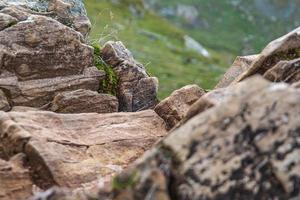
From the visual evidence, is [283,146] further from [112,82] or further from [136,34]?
[136,34]

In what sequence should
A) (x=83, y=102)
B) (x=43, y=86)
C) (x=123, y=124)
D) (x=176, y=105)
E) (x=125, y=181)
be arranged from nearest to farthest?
1. (x=125, y=181)
2. (x=123, y=124)
3. (x=176, y=105)
4. (x=43, y=86)
5. (x=83, y=102)

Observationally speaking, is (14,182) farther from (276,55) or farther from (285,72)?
(276,55)

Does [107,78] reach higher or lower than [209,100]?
lower

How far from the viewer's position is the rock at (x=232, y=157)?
14.3m

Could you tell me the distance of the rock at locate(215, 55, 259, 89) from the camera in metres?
26.4

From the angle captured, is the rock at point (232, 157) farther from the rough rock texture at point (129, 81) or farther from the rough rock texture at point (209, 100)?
the rough rock texture at point (129, 81)

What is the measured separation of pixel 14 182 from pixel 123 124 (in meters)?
5.89

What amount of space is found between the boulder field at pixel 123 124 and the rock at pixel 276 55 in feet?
0.12

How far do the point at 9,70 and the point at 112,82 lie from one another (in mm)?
4637

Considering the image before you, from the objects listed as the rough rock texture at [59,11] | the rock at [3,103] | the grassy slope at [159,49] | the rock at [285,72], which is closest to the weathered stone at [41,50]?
the rock at [3,103]

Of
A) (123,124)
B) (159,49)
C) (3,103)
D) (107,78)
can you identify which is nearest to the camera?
(123,124)

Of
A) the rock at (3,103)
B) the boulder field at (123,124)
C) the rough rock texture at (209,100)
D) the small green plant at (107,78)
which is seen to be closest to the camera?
the boulder field at (123,124)

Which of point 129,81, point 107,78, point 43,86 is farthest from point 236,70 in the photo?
point 43,86

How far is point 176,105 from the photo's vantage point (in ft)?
81.3
